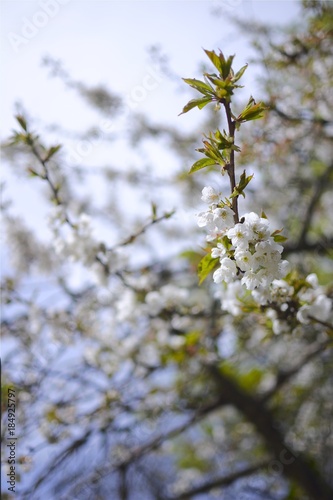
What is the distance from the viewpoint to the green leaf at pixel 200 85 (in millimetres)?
1106

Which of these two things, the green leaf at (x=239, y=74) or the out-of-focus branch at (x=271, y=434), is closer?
the green leaf at (x=239, y=74)

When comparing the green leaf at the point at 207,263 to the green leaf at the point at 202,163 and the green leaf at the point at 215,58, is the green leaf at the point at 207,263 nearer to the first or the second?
the green leaf at the point at 202,163

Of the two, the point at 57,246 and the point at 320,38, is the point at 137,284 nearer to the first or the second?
the point at 57,246

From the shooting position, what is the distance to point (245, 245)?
1.11 metres

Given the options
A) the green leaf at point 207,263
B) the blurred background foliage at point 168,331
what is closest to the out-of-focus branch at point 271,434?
the blurred background foliage at point 168,331

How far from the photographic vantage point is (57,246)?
7.36ft

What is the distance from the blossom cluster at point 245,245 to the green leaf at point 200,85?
29cm

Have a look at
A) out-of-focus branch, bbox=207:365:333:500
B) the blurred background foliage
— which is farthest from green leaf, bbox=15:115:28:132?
out-of-focus branch, bbox=207:365:333:500

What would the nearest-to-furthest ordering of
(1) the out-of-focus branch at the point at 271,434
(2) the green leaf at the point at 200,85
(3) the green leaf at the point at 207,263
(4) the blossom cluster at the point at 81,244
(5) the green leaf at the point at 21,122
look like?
(2) the green leaf at the point at 200,85, (3) the green leaf at the point at 207,263, (5) the green leaf at the point at 21,122, (4) the blossom cluster at the point at 81,244, (1) the out-of-focus branch at the point at 271,434

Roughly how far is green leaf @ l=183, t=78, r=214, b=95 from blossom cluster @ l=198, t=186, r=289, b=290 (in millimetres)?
287

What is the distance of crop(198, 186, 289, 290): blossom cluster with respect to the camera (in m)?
1.11

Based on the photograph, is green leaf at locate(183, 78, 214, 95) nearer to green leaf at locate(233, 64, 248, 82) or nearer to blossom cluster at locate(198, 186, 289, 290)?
green leaf at locate(233, 64, 248, 82)

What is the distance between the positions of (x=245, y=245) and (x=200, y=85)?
19.3 inches

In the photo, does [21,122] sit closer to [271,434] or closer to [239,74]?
[239,74]
